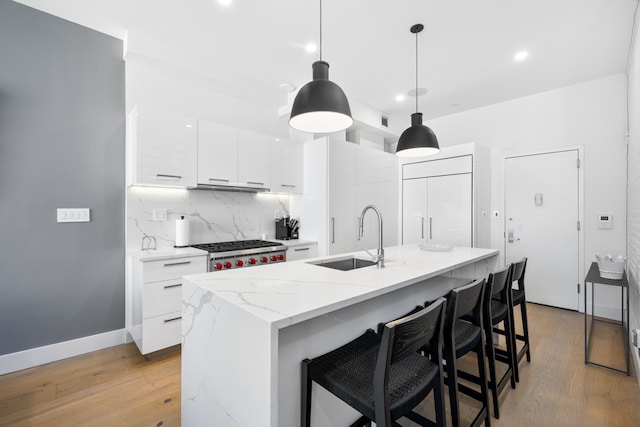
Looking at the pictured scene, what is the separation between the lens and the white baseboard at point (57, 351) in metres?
2.26

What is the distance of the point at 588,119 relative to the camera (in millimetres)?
3498

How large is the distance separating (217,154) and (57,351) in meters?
2.22

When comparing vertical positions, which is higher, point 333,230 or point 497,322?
point 333,230

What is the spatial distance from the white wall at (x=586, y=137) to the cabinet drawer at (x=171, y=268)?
3995 millimetres

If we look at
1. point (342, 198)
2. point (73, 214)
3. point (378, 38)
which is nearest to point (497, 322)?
point (342, 198)

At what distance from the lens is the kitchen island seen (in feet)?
3.44

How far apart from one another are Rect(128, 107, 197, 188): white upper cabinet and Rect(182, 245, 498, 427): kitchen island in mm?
1545

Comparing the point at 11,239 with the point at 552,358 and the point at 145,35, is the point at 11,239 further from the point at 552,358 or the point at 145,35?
the point at 552,358

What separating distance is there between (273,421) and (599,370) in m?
2.75

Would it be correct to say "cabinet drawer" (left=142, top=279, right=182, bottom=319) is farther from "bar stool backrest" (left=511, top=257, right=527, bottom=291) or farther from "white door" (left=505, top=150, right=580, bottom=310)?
"white door" (left=505, top=150, right=580, bottom=310)

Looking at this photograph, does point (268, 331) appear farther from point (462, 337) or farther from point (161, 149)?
point (161, 149)

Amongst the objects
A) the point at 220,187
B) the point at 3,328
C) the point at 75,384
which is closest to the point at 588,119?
the point at 220,187

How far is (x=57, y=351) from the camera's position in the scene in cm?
245

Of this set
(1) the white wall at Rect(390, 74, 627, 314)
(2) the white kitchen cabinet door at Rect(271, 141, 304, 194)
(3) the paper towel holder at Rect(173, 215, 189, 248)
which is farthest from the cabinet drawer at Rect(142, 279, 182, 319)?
(1) the white wall at Rect(390, 74, 627, 314)
